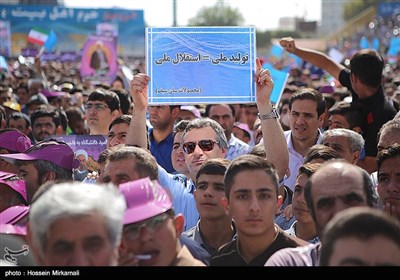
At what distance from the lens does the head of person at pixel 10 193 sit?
4777 mm

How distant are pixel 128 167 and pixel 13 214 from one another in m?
0.68

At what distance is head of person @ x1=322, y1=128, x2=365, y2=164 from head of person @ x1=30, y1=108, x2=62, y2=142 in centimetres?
347

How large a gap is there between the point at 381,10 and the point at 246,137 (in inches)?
1772

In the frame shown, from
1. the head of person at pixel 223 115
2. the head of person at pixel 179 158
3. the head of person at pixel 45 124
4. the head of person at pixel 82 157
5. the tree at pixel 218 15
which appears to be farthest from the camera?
the tree at pixel 218 15

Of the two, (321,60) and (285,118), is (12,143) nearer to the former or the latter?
(321,60)

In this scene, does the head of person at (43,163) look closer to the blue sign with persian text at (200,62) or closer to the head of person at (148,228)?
the blue sign with persian text at (200,62)

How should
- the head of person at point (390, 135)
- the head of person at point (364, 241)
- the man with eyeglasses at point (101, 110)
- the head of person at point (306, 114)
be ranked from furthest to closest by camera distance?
1. the man with eyeglasses at point (101, 110)
2. the head of person at point (306, 114)
3. the head of person at point (390, 135)
4. the head of person at point (364, 241)

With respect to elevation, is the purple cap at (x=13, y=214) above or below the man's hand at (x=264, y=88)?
below

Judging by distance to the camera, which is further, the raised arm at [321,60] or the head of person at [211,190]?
the raised arm at [321,60]

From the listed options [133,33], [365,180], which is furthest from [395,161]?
[133,33]

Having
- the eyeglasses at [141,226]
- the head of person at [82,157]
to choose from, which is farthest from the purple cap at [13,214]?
the head of person at [82,157]

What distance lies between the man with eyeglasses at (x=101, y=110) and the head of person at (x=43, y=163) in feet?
7.40

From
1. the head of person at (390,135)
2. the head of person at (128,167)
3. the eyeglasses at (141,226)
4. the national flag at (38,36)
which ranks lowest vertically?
the eyeglasses at (141,226)
